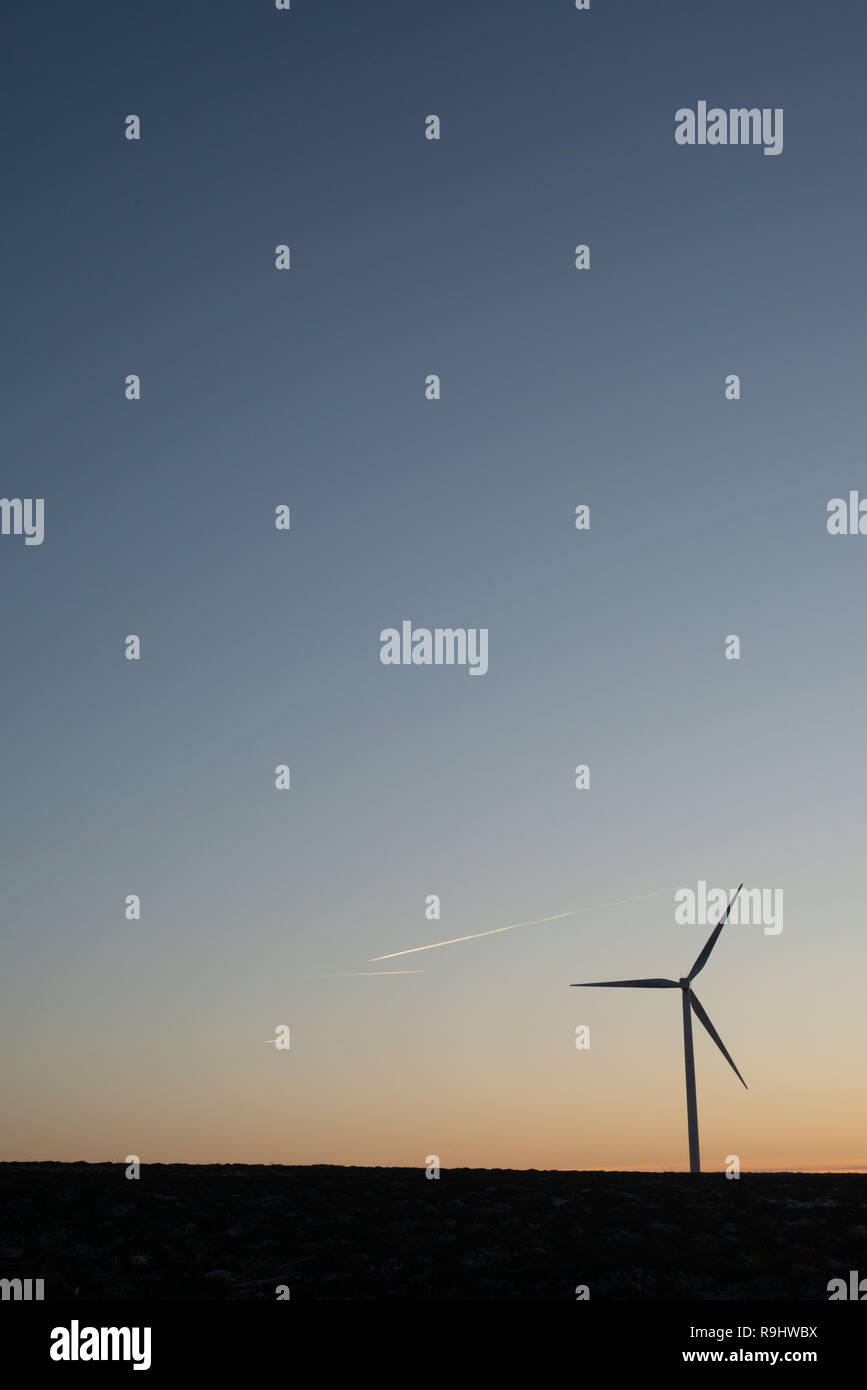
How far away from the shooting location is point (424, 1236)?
51.4 meters

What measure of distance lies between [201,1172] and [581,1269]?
32.3 meters

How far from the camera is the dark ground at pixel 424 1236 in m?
44.4

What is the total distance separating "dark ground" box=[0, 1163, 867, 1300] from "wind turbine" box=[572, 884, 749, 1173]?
8512 millimetres

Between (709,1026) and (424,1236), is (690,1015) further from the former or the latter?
(424,1236)

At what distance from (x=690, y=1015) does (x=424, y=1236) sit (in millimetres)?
35562

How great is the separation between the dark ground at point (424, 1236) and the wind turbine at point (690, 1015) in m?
8.51

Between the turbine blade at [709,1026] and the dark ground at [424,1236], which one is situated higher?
the turbine blade at [709,1026]

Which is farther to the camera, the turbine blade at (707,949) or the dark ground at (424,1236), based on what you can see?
the turbine blade at (707,949)

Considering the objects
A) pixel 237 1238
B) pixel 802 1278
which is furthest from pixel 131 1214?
pixel 802 1278

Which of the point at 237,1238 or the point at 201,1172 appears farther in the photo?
the point at 201,1172

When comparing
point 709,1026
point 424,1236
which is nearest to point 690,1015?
point 709,1026

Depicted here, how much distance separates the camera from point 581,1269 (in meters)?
46.3

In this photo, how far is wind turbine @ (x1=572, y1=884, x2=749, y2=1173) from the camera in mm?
76125
